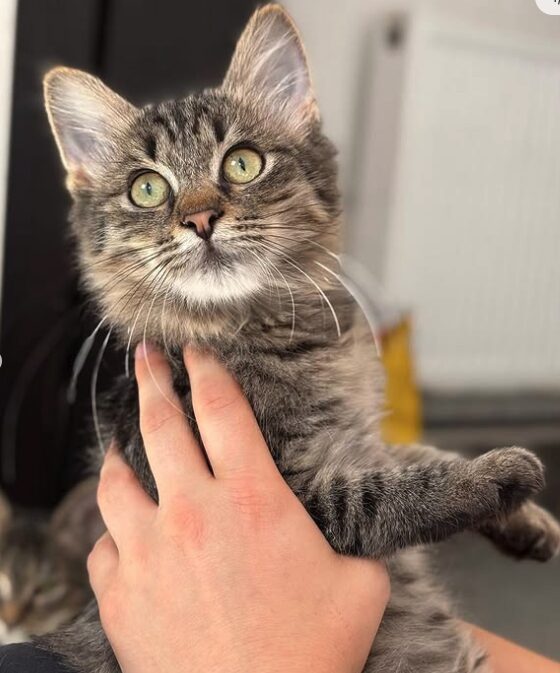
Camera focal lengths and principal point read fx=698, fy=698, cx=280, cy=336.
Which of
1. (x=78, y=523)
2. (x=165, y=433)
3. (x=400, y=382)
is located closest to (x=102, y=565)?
(x=165, y=433)

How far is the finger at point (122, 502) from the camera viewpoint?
34.7 inches

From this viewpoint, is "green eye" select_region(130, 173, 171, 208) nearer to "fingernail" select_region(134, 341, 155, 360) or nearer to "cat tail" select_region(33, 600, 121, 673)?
"fingernail" select_region(134, 341, 155, 360)

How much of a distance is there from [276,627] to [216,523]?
0.14m

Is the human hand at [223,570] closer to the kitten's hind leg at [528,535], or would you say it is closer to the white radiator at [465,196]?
the kitten's hind leg at [528,535]

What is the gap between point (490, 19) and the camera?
2.62 m

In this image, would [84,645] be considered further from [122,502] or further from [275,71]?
[275,71]

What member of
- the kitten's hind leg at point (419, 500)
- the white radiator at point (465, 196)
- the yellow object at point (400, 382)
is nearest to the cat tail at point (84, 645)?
the kitten's hind leg at point (419, 500)

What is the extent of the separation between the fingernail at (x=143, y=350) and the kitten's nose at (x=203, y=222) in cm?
21

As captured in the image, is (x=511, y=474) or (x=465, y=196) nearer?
(x=511, y=474)


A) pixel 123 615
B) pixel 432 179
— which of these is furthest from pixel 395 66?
pixel 123 615

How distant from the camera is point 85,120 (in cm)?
109

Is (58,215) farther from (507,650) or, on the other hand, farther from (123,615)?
(507,650)

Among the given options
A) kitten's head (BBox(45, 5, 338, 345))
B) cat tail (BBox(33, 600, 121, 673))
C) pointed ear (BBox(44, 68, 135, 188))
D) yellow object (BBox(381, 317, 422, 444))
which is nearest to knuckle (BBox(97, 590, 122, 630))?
cat tail (BBox(33, 600, 121, 673))

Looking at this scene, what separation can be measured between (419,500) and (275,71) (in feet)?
2.29
